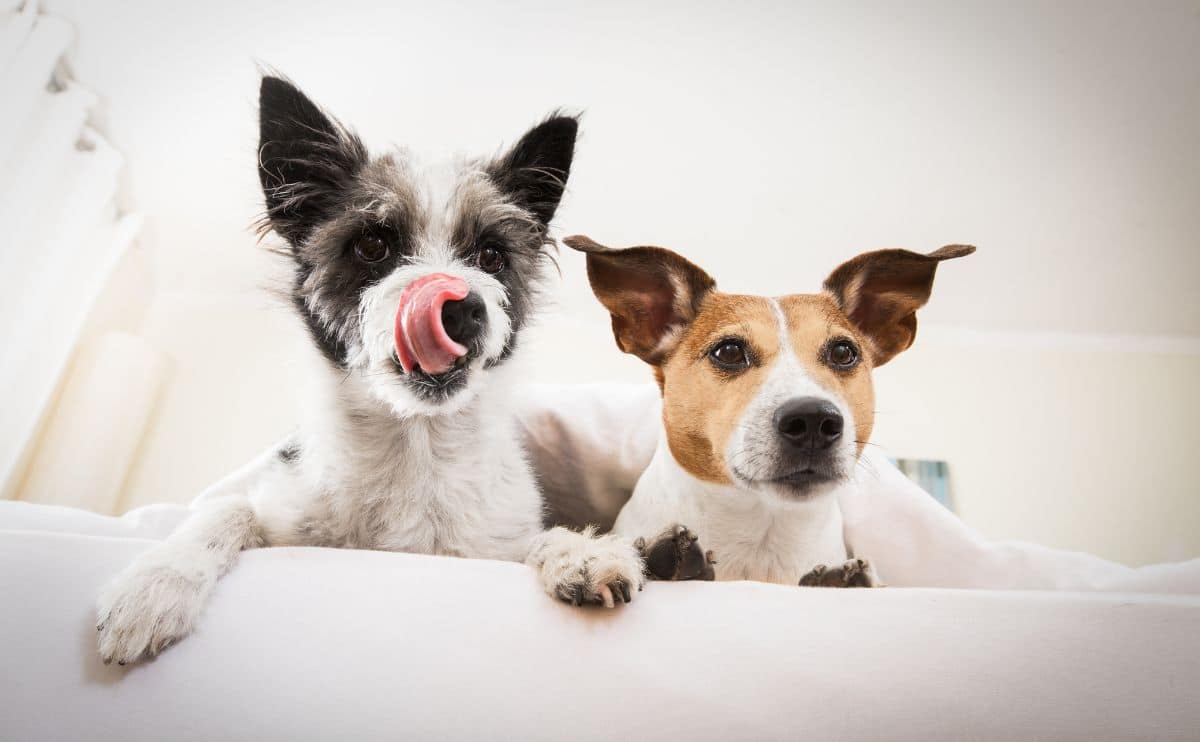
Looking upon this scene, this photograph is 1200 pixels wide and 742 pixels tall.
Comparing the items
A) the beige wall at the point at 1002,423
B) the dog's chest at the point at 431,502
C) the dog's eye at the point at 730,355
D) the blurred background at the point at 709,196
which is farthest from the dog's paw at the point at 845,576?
the beige wall at the point at 1002,423

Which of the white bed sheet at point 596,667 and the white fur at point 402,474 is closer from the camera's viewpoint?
the white bed sheet at point 596,667

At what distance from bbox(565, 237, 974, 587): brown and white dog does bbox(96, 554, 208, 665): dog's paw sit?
54 centimetres

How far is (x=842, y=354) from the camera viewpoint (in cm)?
105

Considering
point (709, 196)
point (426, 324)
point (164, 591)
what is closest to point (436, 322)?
point (426, 324)

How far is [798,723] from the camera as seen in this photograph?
58 centimetres

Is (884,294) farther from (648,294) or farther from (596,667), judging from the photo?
(596,667)

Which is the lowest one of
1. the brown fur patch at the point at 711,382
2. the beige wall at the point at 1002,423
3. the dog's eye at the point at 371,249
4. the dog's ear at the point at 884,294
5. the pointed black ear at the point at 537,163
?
the beige wall at the point at 1002,423

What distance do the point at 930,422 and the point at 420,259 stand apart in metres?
3.63

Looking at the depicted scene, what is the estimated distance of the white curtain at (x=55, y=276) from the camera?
7.99ft

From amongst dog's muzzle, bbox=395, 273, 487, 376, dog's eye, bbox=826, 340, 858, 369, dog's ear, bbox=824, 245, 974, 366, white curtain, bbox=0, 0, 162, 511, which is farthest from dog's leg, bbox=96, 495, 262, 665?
white curtain, bbox=0, 0, 162, 511

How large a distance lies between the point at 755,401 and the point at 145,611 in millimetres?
796

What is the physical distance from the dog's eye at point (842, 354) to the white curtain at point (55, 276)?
10.2 feet

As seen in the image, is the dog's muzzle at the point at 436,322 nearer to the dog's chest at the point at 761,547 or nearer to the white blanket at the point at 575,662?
the white blanket at the point at 575,662

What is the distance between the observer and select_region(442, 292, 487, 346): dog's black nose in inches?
33.0
